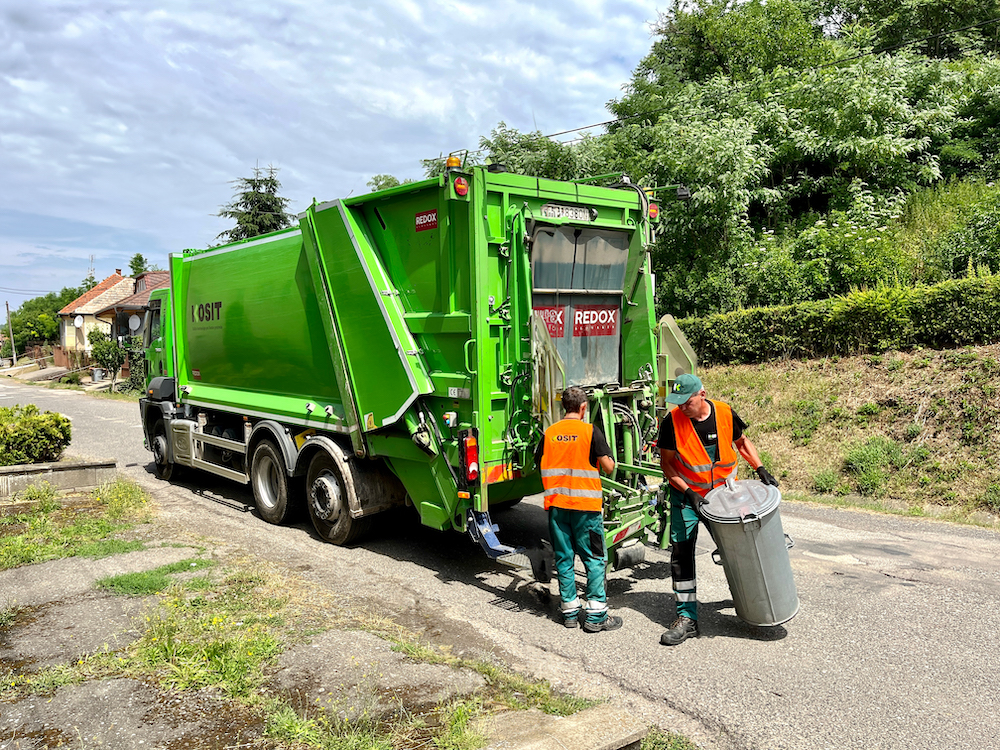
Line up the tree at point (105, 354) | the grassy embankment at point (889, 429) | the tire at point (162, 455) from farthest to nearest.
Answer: the tree at point (105, 354), the tire at point (162, 455), the grassy embankment at point (889, 429)

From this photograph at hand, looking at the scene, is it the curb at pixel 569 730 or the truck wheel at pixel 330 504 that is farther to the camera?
the truck wheel at pixel 330 504

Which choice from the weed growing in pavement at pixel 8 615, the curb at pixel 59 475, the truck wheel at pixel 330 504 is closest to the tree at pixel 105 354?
the curb at pixel 59 475

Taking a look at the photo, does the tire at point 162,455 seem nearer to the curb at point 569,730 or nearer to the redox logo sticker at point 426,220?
the redox logo sticker at point 426,220

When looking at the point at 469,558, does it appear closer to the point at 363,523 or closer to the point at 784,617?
the point at 363,523

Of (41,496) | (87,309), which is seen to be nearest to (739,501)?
(41,496)

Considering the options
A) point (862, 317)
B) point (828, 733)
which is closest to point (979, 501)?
point (862, 317)

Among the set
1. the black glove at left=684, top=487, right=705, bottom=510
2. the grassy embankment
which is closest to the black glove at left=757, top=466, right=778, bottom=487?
the black glove at left=684, top=487, right=705, bottom=510

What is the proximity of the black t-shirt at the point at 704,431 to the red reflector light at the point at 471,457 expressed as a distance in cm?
133

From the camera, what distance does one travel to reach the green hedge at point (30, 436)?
9391mm

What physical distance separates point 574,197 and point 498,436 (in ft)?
6.66

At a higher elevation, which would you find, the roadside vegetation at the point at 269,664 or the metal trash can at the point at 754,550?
the metal trash can at the point at 754,550

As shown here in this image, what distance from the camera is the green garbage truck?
211 inches

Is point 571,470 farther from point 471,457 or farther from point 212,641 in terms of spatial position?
point 212,641

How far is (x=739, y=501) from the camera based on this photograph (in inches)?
173
